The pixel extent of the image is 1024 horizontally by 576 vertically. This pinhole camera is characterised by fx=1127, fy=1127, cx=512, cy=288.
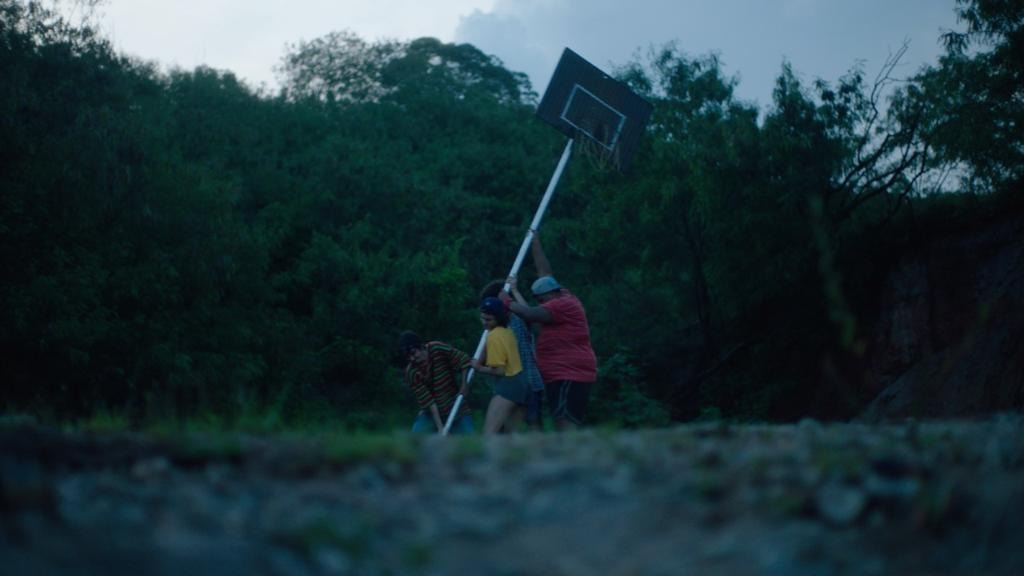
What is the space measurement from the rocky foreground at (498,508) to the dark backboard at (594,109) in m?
10.8

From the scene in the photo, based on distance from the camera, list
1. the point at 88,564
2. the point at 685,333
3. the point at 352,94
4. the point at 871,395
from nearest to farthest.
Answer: the point at 88,564 < the point at 871,395 < the point at 685,333 < the point at 352,94

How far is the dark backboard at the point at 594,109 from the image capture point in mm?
15547

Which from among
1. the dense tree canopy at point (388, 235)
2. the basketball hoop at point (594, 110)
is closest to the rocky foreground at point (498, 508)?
the dense tree canopy at point (388, 235)

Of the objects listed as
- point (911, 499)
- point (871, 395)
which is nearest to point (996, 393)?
point (871, 395)

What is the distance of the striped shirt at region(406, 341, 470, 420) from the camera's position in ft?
37.6

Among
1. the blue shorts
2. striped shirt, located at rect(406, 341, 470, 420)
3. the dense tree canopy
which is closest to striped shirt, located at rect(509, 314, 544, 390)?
the blue shorts

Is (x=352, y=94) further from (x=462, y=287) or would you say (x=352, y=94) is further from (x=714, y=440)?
(x=714, y=440)

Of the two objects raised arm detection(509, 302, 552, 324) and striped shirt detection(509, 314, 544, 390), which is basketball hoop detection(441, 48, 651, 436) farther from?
raised arm detection(509, 302, 552, 324)

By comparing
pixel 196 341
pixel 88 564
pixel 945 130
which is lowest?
pixel 196 341

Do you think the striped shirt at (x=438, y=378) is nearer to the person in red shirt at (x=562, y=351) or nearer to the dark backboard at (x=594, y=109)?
the person in red shirt at (x=562, y=351)

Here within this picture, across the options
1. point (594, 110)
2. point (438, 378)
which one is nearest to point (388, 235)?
point (594, 110)

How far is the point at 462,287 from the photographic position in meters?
30.8

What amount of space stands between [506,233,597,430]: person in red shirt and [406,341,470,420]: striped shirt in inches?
41.5

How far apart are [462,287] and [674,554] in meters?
27.1
